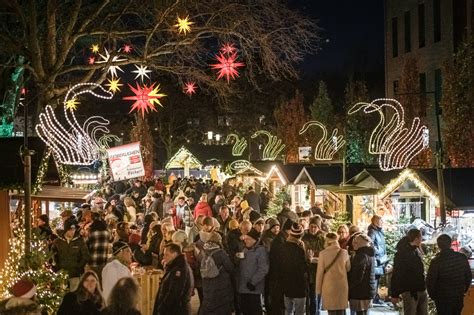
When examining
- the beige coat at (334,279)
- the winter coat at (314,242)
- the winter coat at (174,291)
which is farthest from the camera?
the winter coat at (314,242)

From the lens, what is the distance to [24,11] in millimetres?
18188

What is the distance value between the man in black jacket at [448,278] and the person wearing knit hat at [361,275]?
3.50 feet

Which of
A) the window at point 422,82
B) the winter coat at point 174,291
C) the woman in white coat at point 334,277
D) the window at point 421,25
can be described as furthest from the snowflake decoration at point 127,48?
the window at point 421,25

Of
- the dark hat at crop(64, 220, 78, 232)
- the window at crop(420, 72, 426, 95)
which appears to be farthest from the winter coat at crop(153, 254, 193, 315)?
the window at crop(420, 72, 426, 95)

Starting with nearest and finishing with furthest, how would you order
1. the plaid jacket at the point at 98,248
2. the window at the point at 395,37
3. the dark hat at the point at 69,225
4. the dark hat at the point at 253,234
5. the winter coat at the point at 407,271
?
the winter coat at the point at 407,271 → the dark hat at the point at 253,234 → the plaid jacket at the point at 98,248 → the dark hat at the point at 69,225 → the window at the point at 395,37

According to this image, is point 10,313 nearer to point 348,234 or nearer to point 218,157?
point 348,234

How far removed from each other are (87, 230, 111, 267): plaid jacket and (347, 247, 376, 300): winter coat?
372 cm

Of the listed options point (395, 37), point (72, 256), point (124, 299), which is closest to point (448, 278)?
point (124, 299)

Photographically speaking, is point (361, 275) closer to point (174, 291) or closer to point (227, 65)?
point (174, 291)

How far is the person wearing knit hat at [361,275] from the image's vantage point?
1138 centimetres

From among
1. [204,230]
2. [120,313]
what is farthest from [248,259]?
[120,313]

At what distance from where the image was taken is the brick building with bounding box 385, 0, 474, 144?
3216 cm

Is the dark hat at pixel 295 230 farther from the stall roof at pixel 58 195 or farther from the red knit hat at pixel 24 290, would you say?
the stall roof at pixel 58 195

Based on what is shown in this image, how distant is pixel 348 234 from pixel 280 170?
12.9 m
